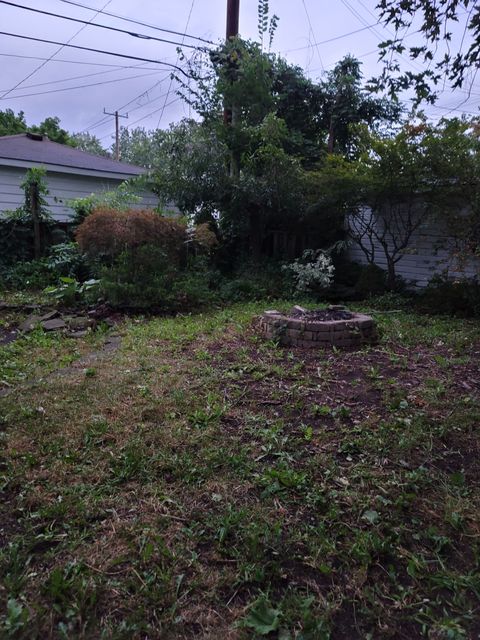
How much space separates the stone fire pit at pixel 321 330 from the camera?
14.5 feet

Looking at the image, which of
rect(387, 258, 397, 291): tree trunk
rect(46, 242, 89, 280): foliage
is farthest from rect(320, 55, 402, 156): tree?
rect(46, 242, 89, 280): foliage

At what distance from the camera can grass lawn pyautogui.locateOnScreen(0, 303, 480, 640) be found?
1.50 metres

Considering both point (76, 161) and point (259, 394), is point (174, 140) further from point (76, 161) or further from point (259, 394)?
point (259, 394)

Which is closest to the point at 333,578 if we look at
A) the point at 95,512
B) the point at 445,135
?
the point at 95,512

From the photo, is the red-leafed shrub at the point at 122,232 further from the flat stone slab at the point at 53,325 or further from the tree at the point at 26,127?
the tree at the point at 26,127

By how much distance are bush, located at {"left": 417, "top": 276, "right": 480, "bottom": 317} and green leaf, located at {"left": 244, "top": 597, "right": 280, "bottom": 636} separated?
596cm

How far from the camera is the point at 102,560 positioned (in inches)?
66.6

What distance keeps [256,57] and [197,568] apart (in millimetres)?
9216

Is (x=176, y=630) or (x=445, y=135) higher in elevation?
(x=445, y=135)

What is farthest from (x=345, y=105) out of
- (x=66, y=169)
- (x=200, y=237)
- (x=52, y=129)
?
(x=52, y=129)

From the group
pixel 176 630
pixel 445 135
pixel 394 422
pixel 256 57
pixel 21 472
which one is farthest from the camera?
pixel 256 57

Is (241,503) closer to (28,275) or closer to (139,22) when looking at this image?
(28,275)

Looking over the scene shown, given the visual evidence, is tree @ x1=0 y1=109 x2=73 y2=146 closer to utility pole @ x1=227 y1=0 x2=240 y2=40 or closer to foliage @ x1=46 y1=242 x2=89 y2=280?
utility pole @ x1=227 y1=0 x2=240 y2=40

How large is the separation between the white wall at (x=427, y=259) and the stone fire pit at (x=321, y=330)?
3459mm
